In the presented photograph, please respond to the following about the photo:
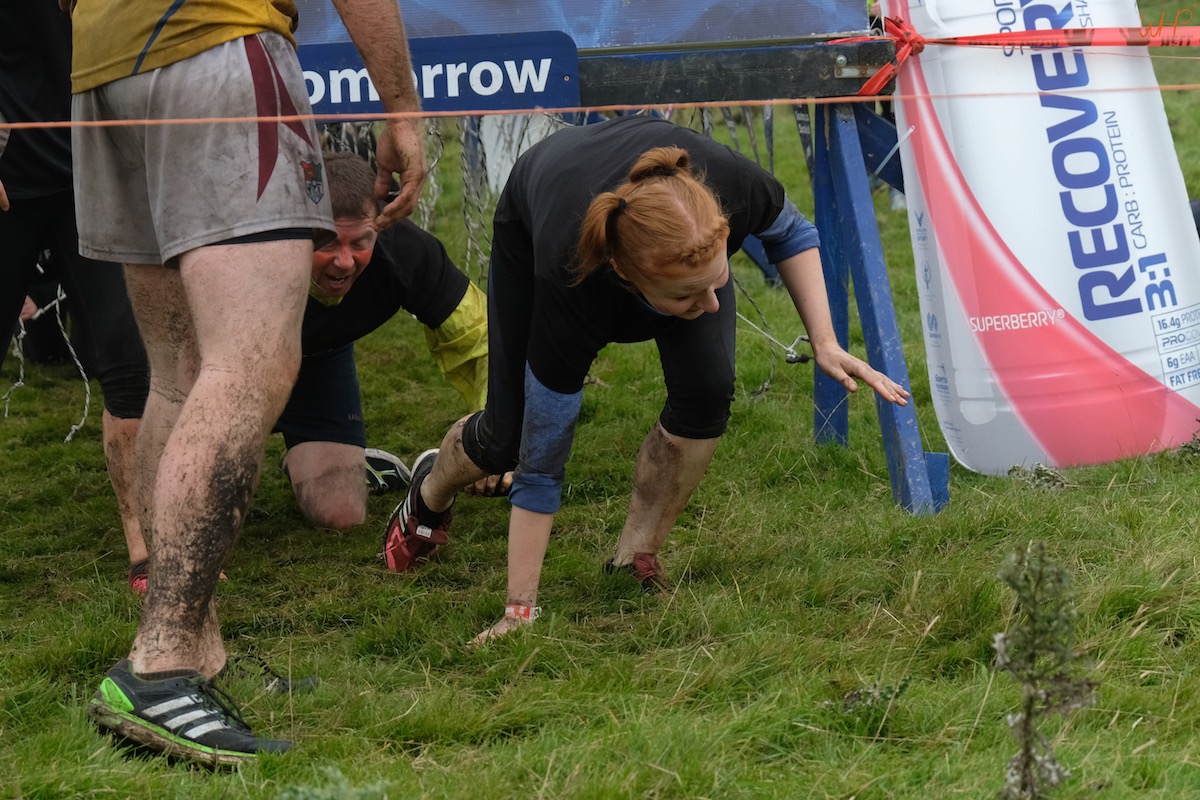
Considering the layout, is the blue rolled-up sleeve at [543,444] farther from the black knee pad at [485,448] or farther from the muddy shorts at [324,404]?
the muddy shorts at [324,404]

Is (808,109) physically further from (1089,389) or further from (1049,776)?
(1049,776)

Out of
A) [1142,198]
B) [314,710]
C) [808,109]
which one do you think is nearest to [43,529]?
[314,710]

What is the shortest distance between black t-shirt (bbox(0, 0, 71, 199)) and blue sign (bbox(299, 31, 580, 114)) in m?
0.70

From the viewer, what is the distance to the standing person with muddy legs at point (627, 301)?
2.73 metres

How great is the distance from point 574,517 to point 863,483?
0.90 metres

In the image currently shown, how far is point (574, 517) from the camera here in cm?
412

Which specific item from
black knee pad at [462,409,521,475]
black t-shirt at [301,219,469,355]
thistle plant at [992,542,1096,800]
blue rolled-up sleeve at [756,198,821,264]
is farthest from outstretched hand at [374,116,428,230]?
thistle plant at [992,542,1096,800]

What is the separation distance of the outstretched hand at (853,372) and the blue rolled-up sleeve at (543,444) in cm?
57

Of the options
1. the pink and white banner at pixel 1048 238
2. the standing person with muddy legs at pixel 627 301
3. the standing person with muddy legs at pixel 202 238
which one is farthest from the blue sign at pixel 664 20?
the standing person with muddy legs at pixel 202 238

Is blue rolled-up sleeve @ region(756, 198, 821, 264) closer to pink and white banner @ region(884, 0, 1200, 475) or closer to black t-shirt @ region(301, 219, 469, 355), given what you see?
pink and white banner @ region(884, 0, 1200, 475)

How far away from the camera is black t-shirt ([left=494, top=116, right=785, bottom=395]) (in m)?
2.89

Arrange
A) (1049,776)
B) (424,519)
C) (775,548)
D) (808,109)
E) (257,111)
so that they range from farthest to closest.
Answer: (808,109)
(424,519)
(775,548)
(257,111)
(1049,776)

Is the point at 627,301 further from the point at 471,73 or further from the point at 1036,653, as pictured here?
the point at 1036,653

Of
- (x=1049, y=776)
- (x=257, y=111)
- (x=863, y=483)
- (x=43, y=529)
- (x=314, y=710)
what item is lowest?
(x=1049, y=776)
